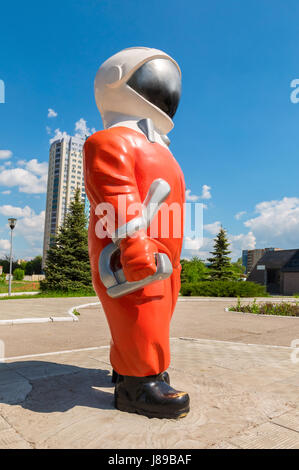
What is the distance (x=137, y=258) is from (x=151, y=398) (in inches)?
43.6

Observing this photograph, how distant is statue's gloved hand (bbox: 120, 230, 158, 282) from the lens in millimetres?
2256

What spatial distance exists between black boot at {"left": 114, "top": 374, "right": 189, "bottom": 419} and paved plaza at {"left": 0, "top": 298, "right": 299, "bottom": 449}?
0.06m

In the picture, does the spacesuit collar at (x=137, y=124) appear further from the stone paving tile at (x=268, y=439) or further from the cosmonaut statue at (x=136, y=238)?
the stone paving tile at (x=268, y=439)

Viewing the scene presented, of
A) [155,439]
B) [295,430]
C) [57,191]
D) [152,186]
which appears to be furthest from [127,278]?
[57,191]

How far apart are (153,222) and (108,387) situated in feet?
5.87

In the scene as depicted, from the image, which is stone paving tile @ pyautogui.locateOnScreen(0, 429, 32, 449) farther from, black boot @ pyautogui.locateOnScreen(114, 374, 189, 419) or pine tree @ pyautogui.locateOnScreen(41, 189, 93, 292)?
pine tree @ pyautogui.locateOnScreen(41, 189, 93, 292)

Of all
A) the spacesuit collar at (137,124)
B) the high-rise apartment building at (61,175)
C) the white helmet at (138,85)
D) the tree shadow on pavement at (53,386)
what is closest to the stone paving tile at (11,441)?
the tree shadow on pavement at (53,386)

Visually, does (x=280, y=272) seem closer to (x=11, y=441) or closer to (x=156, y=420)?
(x=156, y=420)

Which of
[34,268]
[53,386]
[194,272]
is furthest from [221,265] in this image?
[34,268]

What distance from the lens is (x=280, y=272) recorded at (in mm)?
29656

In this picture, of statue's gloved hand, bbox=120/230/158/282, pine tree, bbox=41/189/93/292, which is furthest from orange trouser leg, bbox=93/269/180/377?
pine tree, bbox=41/189/93/292

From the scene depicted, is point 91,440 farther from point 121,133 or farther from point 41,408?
point 121,133

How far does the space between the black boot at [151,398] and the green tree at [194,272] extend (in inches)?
1024

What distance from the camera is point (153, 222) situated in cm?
266
